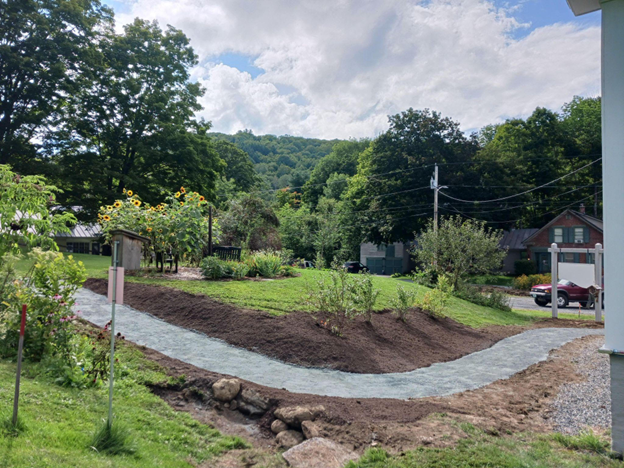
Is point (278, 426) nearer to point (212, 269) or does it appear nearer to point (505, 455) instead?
point (505, 455)

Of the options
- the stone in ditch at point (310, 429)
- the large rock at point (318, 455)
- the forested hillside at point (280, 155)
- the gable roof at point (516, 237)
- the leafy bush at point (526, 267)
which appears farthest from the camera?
the forested hillside at point (280, 155)

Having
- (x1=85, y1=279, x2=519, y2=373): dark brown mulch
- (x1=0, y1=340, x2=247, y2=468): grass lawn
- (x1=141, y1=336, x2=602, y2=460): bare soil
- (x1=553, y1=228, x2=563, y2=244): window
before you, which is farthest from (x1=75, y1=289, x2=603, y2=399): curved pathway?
(x1=553, y1=228, x2=563, y2=244): window

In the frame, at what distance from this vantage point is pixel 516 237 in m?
39.4

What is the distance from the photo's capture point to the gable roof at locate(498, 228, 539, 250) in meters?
38.5

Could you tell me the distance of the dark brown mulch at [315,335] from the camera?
7402 mm

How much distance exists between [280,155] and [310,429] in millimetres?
73760

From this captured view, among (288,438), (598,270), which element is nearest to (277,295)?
(288,438)

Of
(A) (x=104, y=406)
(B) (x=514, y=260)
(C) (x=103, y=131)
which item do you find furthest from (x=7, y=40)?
(B) (x=514, y=260)

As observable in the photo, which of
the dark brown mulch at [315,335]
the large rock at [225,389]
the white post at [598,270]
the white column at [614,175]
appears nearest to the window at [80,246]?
the dark brown mulch at [315,335]

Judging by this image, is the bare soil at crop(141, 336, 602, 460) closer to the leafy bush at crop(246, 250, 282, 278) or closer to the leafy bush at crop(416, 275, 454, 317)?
the leafy bush at crop(416, 275, 454, 317)

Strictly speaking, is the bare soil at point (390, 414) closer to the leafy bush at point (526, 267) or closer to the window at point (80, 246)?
the leafy bush at point (526, 267)

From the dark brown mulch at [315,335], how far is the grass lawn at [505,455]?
3.07m

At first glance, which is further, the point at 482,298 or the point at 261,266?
the point at 482,298

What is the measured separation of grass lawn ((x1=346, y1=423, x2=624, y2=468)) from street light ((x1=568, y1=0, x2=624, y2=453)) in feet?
1.91
